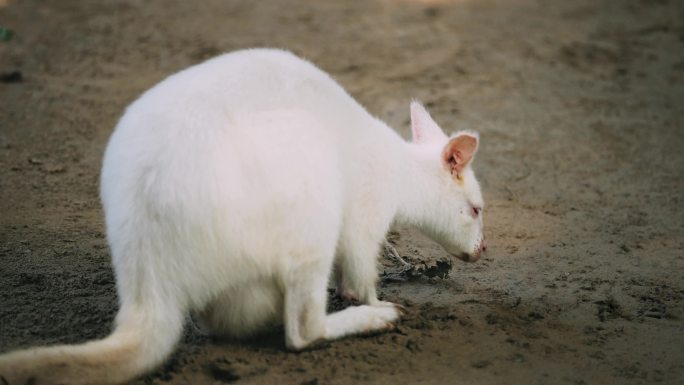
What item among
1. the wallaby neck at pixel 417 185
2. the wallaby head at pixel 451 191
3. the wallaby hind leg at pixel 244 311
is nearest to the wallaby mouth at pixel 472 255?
the wallaby head at pixel 451 191

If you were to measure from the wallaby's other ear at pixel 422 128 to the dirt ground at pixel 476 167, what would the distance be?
66 centimetres

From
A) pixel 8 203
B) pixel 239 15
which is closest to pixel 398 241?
pixel 8 203

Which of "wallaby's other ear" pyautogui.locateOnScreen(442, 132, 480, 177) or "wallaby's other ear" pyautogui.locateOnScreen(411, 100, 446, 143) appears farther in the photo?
"wallaby's other ear" pyautogui.locateOnScreen(411, 100, 446, 143)

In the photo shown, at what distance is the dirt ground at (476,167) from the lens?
127 inches

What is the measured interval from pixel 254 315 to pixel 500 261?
5.33 feet

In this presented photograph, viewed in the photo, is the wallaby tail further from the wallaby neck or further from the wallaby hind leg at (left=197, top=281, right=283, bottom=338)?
the wallaby neck

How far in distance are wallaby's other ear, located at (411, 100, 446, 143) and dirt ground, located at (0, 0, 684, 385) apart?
66cm

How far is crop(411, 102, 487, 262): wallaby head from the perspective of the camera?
358cm

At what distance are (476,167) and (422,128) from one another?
1720mm

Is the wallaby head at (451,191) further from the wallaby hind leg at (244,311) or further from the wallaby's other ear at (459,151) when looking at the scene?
the wallaby hind leg at (244,311)

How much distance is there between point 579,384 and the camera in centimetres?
304

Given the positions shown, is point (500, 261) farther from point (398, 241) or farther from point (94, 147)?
point (94, 147)

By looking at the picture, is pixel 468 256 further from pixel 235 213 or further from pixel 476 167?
pixel 476 167

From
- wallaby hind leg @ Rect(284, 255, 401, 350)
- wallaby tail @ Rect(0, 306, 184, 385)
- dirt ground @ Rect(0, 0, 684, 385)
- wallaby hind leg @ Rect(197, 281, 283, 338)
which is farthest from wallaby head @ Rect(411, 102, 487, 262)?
wallaby tail @ Rect(0, 306, 184, 385)
